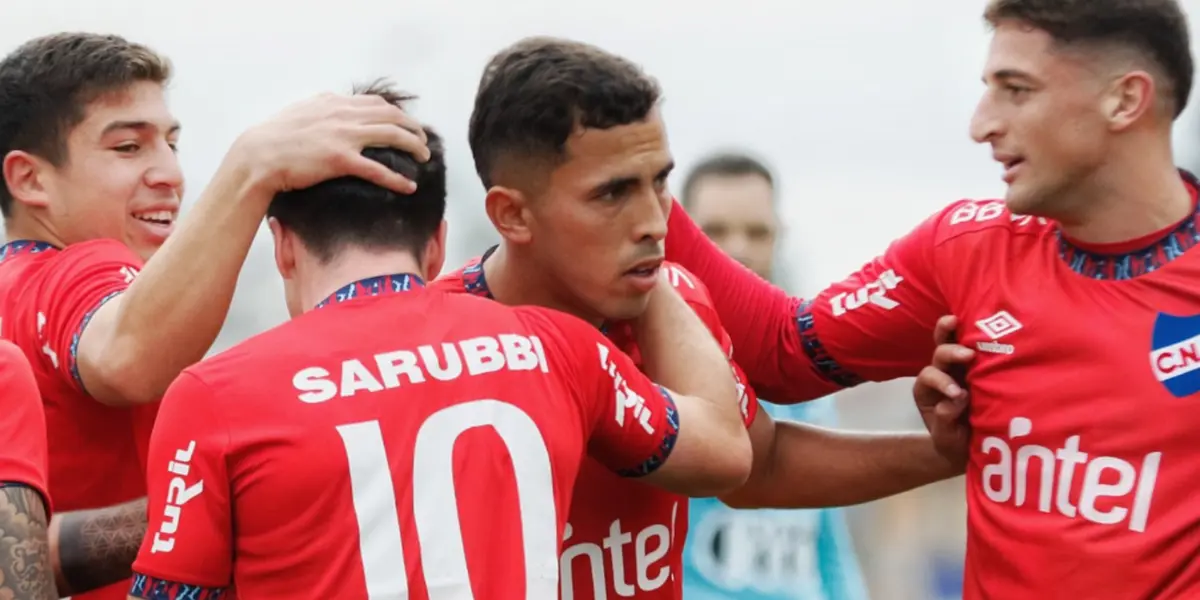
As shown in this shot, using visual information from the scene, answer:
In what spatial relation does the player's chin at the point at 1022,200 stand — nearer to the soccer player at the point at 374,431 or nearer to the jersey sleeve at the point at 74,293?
the soccer player at the point at 374,431

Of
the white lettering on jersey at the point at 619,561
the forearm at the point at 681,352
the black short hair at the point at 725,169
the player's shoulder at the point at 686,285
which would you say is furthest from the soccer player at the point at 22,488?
the black short hair at the point at 725,169

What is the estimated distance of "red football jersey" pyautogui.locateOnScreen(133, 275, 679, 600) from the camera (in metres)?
2.25

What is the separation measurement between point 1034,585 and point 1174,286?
23.4 inches

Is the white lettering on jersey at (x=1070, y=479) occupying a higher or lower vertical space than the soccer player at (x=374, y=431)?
lower

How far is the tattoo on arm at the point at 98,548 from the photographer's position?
280cm

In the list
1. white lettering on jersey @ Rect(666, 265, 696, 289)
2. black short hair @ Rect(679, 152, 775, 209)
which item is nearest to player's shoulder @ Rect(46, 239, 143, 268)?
white lettering on jersey @ Rect(666, 265, 696, 289)

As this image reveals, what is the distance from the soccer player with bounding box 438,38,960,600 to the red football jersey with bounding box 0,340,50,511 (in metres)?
0.82

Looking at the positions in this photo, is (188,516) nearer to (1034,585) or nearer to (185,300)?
(185,300)

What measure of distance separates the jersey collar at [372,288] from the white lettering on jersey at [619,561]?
2.40 ft

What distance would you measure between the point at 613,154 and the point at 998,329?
31.8 inches

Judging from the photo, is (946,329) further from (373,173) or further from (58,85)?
(58,85)

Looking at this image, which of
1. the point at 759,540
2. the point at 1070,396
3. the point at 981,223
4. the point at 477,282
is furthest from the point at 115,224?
the point at 759,540

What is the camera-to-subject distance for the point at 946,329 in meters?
3.01

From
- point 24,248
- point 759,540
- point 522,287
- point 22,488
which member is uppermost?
point 24,248
